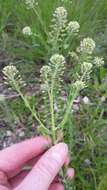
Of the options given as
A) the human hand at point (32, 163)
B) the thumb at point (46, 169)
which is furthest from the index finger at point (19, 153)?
the thumb at point (46, 169)

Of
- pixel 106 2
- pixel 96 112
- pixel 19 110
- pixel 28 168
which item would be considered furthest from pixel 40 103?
pixel 106 2

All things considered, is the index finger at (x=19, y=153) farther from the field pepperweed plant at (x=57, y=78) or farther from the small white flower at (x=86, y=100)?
the small white flower at (x=86, y=100)

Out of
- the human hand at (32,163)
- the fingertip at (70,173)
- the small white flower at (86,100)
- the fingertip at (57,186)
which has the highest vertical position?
the small white flower at (86,100)

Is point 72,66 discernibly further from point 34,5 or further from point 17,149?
point 17,149

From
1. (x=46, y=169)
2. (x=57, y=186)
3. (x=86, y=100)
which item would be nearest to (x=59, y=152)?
(x=46, y=169)

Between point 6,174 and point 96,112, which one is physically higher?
point 96,112

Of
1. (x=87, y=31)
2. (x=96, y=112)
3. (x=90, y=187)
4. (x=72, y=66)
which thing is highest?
(x=87, y=31)

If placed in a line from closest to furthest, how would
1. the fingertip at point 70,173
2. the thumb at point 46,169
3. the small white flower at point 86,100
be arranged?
the thumb at point 46,169 < the fingertip at point 70,173 < the small white flower at point 86,100
